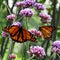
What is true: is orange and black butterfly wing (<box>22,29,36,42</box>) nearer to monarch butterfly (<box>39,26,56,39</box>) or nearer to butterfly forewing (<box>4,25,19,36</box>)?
butterfly forewing (<box>4,25,19,36</box>)

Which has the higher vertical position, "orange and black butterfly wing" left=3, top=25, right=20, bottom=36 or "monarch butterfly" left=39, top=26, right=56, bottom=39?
"orange and black butterfly wing" left=3, top=25, right=20, bottom=36

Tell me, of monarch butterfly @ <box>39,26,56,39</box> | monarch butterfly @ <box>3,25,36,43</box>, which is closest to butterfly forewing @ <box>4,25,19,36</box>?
monarch butterfly @ <box>3,25,36,43</box>

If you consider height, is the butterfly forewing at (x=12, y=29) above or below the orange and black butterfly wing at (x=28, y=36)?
above

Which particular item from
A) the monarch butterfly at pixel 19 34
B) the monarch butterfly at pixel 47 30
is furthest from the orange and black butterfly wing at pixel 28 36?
the monarch butterfly at pixel 47 30

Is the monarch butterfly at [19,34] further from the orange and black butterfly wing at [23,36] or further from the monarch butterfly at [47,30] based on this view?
the monarch butterfly at [47,30]

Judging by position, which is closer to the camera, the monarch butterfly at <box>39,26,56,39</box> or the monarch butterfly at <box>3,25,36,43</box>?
the monarch butterfly at <box>3,25,36,43</box>

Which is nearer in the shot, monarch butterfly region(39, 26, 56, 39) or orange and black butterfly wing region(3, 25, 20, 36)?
orange and black butterfly wing region(3, 25, 20, 36)

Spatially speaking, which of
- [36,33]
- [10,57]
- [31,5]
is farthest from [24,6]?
[10,57]

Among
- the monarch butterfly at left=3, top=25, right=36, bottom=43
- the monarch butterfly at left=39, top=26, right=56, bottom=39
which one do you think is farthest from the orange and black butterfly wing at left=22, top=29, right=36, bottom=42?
the monarch butterfly at left=39, top=26, right=56, bottom=39

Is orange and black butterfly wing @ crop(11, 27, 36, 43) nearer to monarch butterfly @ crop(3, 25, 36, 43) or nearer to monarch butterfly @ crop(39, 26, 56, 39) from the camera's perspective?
monarch butterfly @ crop(3, 25, 36, 43)
